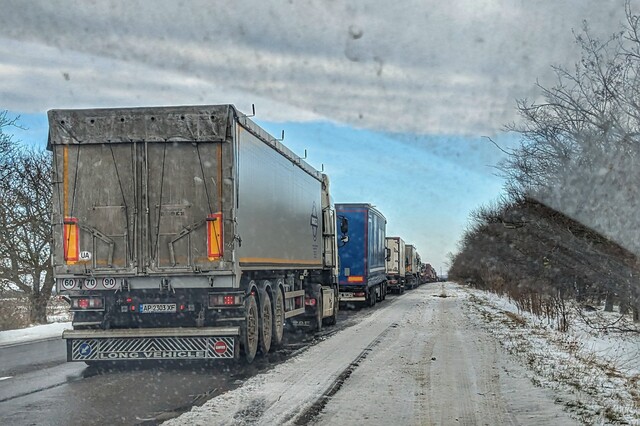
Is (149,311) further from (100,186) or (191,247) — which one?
(100,186)

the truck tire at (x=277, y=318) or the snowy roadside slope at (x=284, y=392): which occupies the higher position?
the truck tire at (x=277, y=318)

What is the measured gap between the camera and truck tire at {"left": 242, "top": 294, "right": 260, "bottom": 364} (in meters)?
Answer: 11.1

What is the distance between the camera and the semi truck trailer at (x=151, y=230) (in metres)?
10.4

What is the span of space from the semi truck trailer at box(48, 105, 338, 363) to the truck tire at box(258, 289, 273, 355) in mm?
1180

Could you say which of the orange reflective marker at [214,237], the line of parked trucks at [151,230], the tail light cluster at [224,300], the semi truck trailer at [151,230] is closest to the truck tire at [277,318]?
the line of parked trucks at [151,230]

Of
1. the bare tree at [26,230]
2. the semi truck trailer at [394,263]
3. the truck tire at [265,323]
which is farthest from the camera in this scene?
the semi truck trailer at [394,263]

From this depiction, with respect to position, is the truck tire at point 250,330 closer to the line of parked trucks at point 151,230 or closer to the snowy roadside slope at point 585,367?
the line of parked trucks at point 151,230

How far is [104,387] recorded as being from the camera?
9641 mm

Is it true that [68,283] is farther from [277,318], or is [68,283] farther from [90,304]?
[277,318]

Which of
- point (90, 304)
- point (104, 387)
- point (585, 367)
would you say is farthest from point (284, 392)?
point (585, 367)

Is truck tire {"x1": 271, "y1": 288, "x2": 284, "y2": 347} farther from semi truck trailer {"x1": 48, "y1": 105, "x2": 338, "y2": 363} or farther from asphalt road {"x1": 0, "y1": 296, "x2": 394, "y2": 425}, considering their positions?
semi truck trailer {"x1": 48, "y1": 105, "x2": 338, "y2": 363}

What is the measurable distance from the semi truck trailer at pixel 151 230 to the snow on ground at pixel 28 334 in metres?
6.13

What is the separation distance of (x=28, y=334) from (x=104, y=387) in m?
9.41

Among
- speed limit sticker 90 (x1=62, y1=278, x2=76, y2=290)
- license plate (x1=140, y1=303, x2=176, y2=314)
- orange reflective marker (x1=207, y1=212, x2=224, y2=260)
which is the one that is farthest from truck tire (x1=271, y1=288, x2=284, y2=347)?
speed limit sticker 90 (x1=62, y1=278, x2=76, y2=290)
